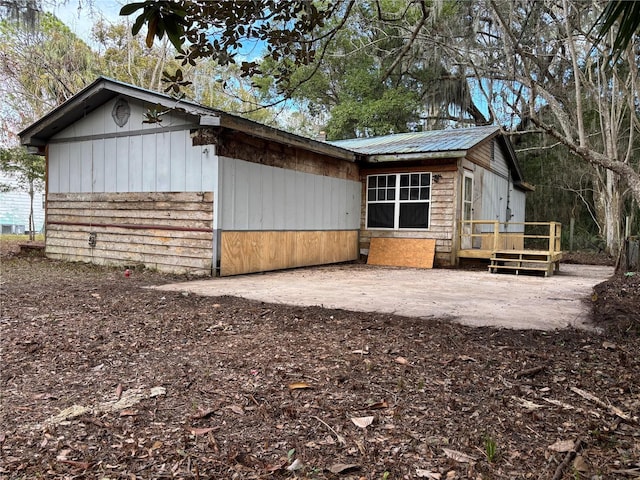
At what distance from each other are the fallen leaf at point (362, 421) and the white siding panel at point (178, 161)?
19.8ft

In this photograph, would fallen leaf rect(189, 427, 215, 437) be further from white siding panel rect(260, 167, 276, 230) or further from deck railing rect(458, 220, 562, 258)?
deck railing rect(458, 220, 562, 258)

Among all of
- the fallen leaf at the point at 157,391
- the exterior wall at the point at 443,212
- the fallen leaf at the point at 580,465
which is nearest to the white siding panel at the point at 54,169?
the exterior wall at the point at 443,212

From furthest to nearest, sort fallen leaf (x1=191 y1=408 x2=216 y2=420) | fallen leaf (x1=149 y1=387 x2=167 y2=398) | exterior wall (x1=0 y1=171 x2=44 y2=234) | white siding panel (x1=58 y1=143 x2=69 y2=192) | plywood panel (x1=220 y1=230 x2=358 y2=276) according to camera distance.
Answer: exterior wall (x1=0 y1=171 x2=44 y2=234) → white siding panel (x1=58 y1=143 x2=69 y2=192) → plywood panel (x1=220 y1=230 x2=358 y2=276) → fallen leaf (x1=149 y1=387 x2=167 y2=398) → fallen leaf (x1=191 y1=408 x2=216 y2=420)

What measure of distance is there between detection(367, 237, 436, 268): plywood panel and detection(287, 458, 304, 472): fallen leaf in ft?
27.3

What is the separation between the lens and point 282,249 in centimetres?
848

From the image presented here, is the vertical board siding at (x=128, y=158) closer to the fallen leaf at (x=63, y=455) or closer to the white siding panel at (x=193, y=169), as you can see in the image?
the white siding panel at (x=193, y=169)

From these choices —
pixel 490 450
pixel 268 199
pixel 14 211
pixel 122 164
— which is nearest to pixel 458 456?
pixel 490 450

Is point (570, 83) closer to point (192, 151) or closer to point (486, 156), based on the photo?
point (486, 156)

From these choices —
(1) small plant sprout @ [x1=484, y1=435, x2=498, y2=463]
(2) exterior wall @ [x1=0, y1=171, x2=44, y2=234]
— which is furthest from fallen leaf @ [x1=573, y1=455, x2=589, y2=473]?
(2) exterior wall @ [x1=0, y1=171, x2=44, y2=234]

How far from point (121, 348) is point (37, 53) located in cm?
1528

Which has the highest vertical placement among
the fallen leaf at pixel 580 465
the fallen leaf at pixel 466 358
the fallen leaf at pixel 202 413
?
the fallen leaf at pixel 466 358

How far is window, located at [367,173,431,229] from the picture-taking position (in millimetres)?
10086

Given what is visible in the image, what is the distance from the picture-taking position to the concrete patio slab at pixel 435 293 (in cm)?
425

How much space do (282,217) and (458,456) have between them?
6.89 meters
